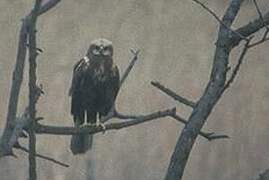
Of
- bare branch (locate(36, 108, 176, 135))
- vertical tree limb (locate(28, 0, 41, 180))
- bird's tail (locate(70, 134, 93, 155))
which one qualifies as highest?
vertical tree limb (locate(28, 0, 41, 180))

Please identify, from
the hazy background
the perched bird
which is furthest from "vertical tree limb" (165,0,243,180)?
the hazy background

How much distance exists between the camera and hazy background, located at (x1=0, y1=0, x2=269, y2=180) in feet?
17.4

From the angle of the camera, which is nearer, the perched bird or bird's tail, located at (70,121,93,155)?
the perched bird

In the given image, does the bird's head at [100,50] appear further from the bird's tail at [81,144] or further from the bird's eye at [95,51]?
the bird's tail at [81,144]

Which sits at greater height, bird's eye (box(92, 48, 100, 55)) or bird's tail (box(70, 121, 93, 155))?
bird's eye (box(92, 48, 100, 55))

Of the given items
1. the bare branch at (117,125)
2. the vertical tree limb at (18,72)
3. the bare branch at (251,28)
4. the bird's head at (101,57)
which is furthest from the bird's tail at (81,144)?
the vertical tree limb at (18,72)

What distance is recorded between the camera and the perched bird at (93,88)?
4293 mm

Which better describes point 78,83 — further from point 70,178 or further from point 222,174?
point 222,174

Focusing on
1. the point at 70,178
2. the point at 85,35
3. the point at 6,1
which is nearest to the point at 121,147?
the point at 70,178

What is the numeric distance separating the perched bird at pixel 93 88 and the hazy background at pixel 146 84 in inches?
32.7

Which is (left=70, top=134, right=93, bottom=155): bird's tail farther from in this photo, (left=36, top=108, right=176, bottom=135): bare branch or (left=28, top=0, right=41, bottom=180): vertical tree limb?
(left=28, top=0, right=41, bottom=180): vertical tree limb

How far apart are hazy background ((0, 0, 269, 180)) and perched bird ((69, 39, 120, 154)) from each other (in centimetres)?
83

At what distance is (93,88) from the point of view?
429cm

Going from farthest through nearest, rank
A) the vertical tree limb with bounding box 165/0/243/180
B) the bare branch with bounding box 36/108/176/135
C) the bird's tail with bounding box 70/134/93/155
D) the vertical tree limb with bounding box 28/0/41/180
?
the bird's tail with bounding box 70/134/93/155
the bare branch with bounding box 36/108/176/135
the vertical tree limb with bounding box 165/0/243/180
the vertical tree limb with bounding box 28/0/41/180
